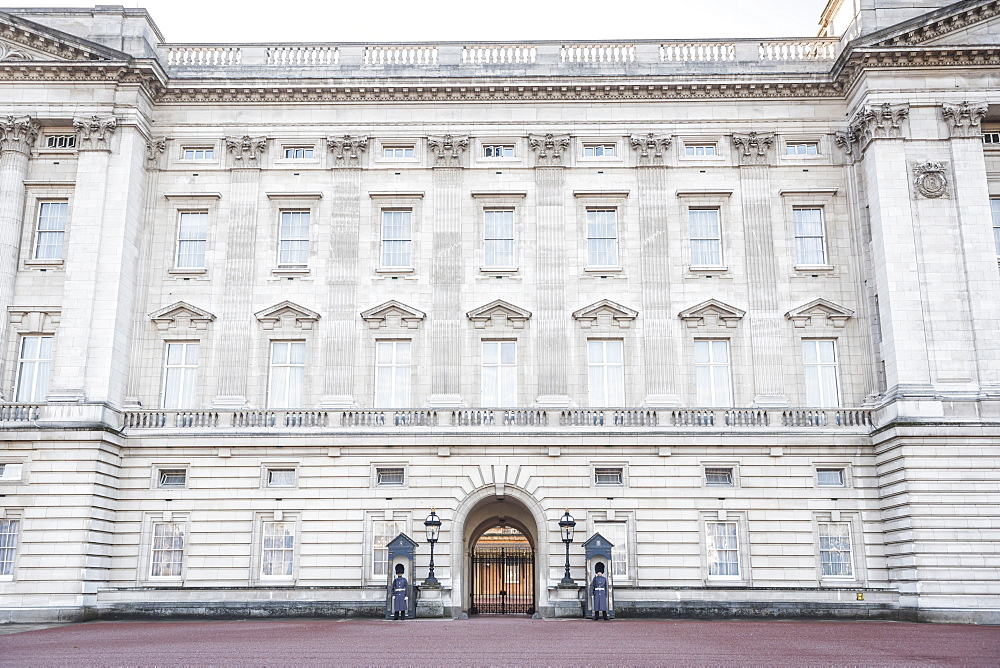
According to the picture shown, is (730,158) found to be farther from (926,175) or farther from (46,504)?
(46,504)

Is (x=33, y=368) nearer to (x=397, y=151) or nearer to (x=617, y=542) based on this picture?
(x=397, y=151)

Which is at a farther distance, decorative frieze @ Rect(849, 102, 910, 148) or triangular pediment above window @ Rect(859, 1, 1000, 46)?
decorative frieze @ Rect(849, 102, 910, 148)

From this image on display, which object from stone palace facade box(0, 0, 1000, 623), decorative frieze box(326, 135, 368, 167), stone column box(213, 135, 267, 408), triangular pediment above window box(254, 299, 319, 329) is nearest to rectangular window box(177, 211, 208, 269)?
stone palace facade box(0, 0, 1000, 623)

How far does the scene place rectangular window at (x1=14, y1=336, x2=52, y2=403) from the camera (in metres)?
37.1

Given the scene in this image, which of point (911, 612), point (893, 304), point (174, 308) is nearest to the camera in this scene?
point (911, 612)

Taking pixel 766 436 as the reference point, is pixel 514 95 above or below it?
above

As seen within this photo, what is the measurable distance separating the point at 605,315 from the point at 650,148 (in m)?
6.92

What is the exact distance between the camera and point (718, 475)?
37.0m

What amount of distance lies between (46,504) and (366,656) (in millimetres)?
18785

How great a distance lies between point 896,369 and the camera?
116ft

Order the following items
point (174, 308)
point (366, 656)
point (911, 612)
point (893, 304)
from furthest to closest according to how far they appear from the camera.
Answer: point (174, 308)
point (893, 304)
point (911, 612)
point (366, 656)

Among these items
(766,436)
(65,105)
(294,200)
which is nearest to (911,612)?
(766,436)

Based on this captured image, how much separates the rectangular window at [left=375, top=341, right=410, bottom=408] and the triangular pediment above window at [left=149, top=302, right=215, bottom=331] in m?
6.48

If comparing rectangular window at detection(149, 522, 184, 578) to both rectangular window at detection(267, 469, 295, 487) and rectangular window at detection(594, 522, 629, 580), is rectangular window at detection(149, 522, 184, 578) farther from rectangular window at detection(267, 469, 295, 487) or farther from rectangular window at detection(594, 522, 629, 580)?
rectangular window at detection(594, 522, 629, 580)
